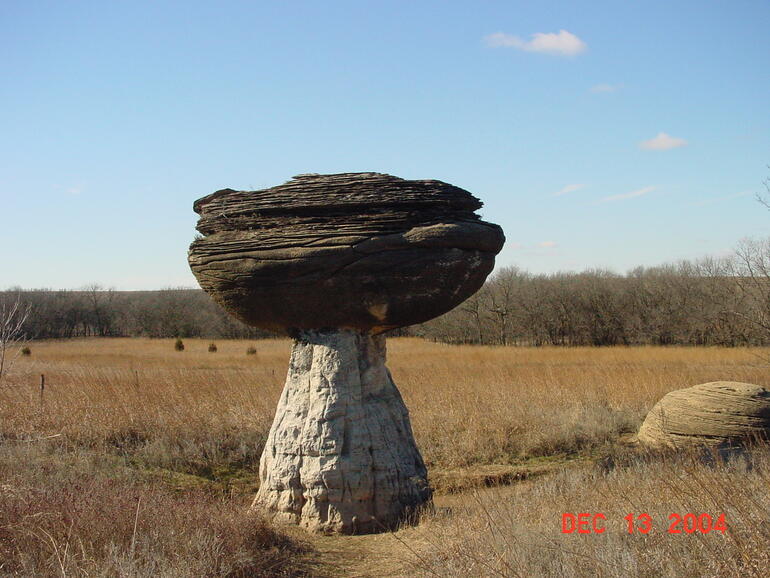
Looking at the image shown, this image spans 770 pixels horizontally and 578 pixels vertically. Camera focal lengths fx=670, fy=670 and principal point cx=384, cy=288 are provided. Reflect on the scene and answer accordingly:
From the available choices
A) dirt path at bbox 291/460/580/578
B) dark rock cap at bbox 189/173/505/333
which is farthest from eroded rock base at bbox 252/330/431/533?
dark rock cap at bbox 189/173/505/333

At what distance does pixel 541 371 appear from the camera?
57.8 feet

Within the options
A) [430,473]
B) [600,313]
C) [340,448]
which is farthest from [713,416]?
[600,313]

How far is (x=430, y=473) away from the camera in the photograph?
8.85 m

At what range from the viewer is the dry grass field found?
4.32 metres

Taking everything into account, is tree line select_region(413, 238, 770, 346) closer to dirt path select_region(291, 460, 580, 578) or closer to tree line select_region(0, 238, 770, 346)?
tree line select_region(0, 238, 770, 346)

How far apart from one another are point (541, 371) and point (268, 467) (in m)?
12.2

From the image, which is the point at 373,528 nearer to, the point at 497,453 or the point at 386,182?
the point at 386,182

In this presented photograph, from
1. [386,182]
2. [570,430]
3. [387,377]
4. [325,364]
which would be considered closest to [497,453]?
[570,430]

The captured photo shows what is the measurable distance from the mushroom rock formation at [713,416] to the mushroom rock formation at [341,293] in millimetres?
4583

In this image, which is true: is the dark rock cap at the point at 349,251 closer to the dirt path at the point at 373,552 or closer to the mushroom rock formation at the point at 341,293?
the mushroom rock formation at the point at 341,293

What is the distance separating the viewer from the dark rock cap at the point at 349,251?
19.5 feet

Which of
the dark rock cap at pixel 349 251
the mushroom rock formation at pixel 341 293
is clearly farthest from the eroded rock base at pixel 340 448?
the dark rock cap at pixel 349 251

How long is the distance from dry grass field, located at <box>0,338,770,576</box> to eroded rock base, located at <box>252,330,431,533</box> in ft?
1.04

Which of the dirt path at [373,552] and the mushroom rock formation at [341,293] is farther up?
the mushroom rock formation at [341,293]
